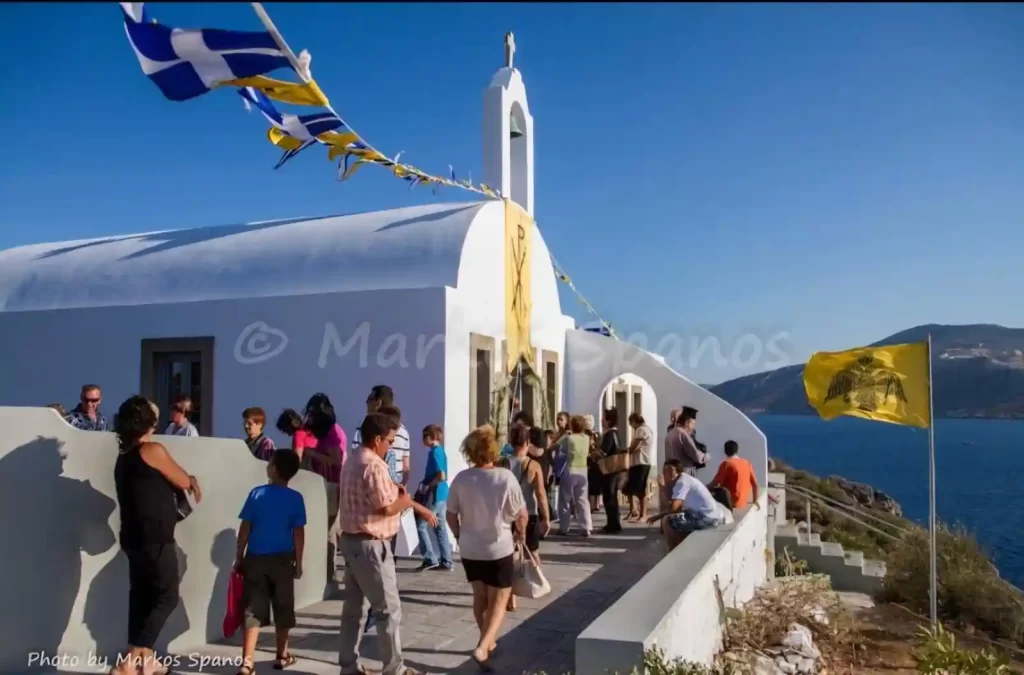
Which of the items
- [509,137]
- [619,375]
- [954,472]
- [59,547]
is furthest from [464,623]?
[954,472]

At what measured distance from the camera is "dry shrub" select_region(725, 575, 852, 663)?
6977mm

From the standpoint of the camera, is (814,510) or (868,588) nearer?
(868,588)

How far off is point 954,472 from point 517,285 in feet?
273

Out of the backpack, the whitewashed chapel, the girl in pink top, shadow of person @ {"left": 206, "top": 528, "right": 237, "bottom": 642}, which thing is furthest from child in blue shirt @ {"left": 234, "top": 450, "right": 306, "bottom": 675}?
the backpack

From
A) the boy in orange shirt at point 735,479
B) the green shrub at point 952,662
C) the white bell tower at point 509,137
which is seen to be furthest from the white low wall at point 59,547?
the white bell tower at point 509,137

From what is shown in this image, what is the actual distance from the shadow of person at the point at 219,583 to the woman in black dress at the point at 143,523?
1246 mm

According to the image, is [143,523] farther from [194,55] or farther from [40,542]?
[194,55]

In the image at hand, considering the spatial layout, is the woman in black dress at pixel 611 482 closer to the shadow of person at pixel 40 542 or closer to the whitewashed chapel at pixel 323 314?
the whitewashed chapel at pixel 323 314

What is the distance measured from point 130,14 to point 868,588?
12497 millimetres

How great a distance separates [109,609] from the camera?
550 cm

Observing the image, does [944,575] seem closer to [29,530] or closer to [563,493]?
[563,493]

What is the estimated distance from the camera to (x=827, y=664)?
789 cm

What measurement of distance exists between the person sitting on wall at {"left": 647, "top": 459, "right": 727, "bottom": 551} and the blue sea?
9080mm

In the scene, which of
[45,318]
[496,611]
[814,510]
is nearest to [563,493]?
[496,611]
